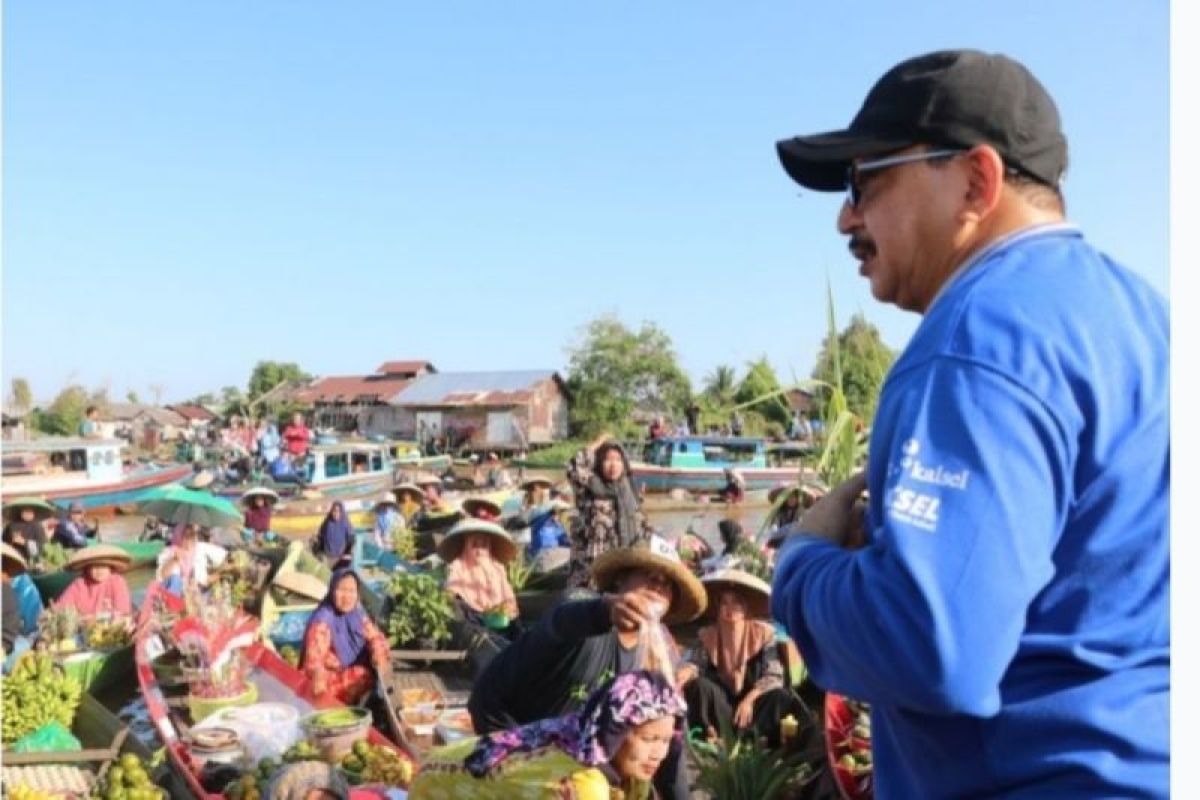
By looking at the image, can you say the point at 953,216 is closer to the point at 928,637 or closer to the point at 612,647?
the point at 928,637

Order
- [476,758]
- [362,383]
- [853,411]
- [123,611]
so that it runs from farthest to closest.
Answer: [362,383] < [123,611] < [853,411] < [476,758]

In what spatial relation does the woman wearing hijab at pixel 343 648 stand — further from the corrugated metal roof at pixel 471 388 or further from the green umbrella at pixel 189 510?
the corrugated metal roof at pixel 471 388

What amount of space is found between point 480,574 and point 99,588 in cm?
306

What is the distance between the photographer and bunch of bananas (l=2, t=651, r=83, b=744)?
541cm

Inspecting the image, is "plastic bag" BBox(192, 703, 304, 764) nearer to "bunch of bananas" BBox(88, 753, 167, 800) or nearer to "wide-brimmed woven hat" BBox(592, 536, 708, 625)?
"bunch of bananas" BBox(88, 753, 167, 800)

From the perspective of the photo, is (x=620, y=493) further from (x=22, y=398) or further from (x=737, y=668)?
(x=22, y=398)

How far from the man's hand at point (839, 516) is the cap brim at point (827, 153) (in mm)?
347

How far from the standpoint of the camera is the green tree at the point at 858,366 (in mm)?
3232

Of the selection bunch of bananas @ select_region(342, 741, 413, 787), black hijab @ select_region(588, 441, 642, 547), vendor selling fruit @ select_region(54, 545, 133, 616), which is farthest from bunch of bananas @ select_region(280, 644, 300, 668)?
black hijab @ select_region(588, 441, 642, 547)

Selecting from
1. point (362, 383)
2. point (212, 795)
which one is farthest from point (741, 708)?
point (362, 383)

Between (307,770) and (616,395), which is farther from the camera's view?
(616,395)

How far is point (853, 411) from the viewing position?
11.2ft

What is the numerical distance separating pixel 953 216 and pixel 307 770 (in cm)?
306

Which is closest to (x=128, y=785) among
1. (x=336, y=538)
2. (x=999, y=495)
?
(x=999, y=495)
